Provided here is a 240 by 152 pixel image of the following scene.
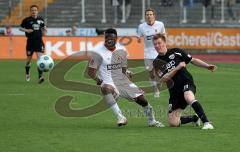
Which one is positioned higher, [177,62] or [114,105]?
[177,62]

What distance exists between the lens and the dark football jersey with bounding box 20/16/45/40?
2425cm

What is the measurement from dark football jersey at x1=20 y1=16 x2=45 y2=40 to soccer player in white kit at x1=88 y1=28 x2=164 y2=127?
445 inches

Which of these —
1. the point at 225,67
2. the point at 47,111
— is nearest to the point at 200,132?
the point at 47,111

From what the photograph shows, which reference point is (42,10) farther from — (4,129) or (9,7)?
(4,129)

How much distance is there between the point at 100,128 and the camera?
42.2ft

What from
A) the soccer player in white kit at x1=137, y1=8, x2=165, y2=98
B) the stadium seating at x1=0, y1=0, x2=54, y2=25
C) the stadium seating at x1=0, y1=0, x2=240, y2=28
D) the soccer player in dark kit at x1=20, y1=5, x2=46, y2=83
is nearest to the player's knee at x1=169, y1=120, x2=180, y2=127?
the soccer player in white kit at x1=137, y1=8, x2=165, y2=98

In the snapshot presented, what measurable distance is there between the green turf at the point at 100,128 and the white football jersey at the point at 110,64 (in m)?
0.87

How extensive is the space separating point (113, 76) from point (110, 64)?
0.22 meters

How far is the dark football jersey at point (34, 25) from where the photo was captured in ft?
79.6

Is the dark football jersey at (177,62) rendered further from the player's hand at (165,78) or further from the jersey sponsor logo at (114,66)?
the jersey sponsor logo at (114,66)

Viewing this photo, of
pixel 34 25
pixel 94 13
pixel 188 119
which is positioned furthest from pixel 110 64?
pixel 94 13

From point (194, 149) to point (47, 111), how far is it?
6.06m

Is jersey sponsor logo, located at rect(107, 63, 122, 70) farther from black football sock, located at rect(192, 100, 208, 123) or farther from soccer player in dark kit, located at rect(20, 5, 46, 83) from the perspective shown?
soccer player in dark kit, located at rect(20, 5, 46, 83)

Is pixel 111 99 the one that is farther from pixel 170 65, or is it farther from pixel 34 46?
pixel 34 46
